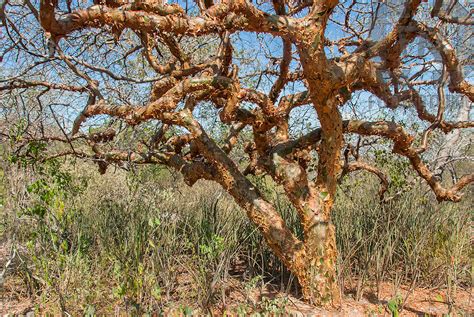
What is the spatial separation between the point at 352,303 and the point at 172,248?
58.4 inches

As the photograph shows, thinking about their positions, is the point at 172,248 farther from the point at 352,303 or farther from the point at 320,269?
the point at 352,303

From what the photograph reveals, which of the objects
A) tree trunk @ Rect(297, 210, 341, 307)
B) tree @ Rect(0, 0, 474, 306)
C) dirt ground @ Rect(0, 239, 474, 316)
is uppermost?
tree @ Rect(0, 0, 474, 306)

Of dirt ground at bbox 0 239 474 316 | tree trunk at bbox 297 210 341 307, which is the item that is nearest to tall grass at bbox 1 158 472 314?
dirt ground at bbox 0 239 474 316

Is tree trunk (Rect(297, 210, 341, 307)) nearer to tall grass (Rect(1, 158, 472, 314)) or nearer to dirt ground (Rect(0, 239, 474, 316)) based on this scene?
dirt ground (Rect(0, 239, 474, 316))

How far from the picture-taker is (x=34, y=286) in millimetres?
3246

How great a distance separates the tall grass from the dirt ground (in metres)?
0.07

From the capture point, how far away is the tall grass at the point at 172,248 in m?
2.80

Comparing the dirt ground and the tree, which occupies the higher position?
the tree

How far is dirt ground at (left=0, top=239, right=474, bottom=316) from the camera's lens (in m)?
2.88

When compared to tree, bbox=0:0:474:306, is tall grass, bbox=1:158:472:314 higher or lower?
lower

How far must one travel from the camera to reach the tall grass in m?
2.80

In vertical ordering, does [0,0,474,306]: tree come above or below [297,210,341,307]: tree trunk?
above

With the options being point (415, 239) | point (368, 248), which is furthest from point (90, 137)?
point (415, 239)

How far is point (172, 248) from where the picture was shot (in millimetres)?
3357
